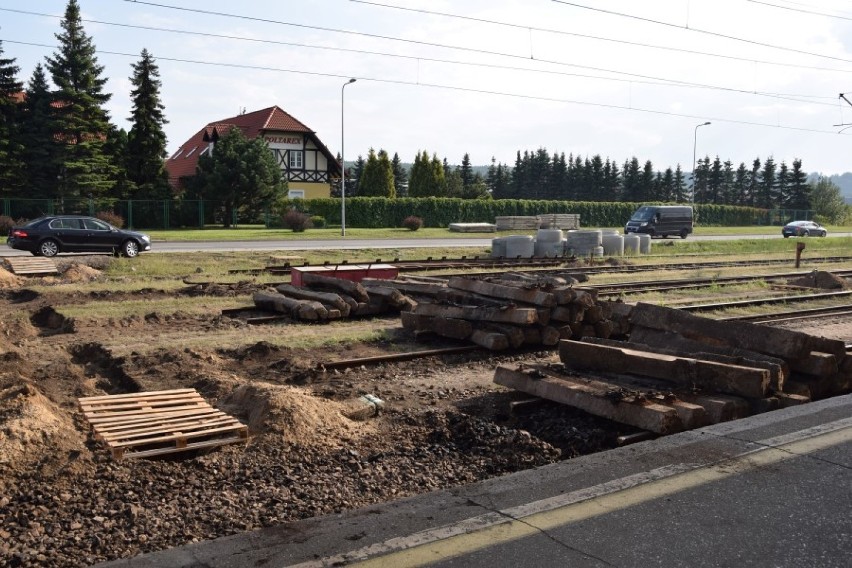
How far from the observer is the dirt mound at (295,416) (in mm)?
7199

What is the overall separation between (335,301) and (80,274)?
9.51 m

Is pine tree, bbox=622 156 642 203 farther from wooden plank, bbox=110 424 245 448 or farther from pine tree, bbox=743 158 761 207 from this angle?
wooden plank, bbox=110 424 245 448

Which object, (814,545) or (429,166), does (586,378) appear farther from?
(429,166)

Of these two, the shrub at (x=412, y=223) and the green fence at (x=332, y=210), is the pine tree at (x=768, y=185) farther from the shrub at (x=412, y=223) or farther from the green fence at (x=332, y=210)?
the shrub at (x=412, y=223)

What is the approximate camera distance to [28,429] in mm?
6613

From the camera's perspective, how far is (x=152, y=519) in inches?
208

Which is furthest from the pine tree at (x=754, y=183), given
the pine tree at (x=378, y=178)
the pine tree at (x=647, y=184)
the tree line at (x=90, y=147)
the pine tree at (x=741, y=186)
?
the tree line at (x=90, y=147)

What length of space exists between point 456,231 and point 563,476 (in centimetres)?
4927

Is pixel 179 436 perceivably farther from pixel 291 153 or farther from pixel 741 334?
pixel 291 153

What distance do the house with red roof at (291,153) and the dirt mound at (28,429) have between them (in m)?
56.8

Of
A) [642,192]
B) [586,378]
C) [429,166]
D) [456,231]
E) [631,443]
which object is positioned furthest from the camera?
[642,192]

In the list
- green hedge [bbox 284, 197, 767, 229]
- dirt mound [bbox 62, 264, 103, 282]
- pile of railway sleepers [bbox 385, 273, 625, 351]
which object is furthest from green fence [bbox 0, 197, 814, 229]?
pile of railway sleepers [bbox 385, 273, 625, 351]

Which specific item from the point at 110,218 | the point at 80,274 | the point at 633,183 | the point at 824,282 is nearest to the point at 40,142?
the point at 110,218

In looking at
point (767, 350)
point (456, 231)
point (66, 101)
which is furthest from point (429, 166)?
point (767, 350)
